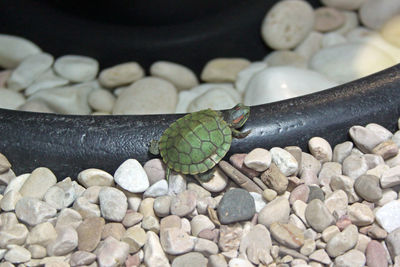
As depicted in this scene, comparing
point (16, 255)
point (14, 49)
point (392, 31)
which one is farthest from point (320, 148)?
point (14, 49)

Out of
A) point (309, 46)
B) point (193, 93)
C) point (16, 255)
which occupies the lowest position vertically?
point (193, 93)

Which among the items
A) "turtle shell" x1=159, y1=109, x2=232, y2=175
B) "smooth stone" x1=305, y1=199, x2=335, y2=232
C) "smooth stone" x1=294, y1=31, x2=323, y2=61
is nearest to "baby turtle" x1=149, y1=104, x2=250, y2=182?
"turtle shell" x1=159, y1=109, x2=232, y2=175

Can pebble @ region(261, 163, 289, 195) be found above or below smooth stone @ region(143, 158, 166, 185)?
above

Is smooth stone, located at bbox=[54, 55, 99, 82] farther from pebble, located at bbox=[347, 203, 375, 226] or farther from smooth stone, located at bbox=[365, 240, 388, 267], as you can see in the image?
smooth stone, located at bbox=[365, 240, 388, 267]

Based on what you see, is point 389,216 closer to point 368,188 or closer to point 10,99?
point 368,188

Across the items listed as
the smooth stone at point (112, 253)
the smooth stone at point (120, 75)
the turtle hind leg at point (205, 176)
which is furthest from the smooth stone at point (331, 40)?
the smooth stone at point (112, 253)

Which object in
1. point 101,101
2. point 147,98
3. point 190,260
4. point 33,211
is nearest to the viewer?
point 190,260
